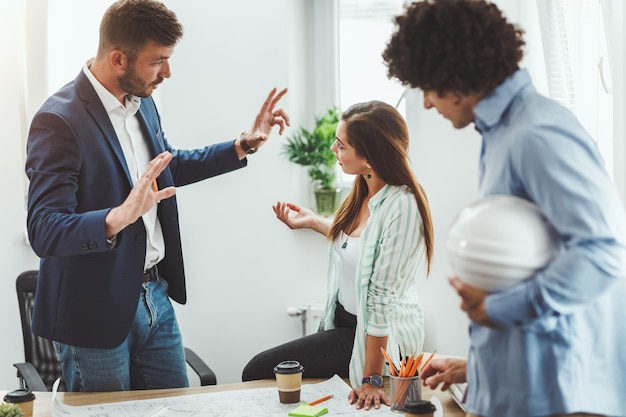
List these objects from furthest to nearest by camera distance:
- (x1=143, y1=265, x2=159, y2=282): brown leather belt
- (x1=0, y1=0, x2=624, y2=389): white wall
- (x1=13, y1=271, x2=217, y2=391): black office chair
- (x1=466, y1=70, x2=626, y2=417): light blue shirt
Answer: (x1=0, y1=0, x2=624, y2=389): white wall
(x1=13, y1=271, x2=217, y2=391): black office chair
(x1=143, y1=265, x2=159, y2=282): brown leather belt
(x1=466, y1=70, x2=626, y2=417): light blue shirt

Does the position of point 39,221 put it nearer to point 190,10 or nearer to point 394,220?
point 394,220

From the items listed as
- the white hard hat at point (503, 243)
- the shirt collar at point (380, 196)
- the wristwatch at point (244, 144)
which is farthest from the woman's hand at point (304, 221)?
the white hard hat at point (503, 243)

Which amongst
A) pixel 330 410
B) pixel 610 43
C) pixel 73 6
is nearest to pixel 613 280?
pixel 330 410

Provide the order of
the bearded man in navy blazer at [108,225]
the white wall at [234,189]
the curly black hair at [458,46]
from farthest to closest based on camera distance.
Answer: the white wall at [234,189] < the bearded man in navy blazer at [108,225] < the curly black hair at [458,46]

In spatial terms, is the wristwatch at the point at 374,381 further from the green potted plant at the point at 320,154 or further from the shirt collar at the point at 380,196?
the green potted plant at the point at 320,154

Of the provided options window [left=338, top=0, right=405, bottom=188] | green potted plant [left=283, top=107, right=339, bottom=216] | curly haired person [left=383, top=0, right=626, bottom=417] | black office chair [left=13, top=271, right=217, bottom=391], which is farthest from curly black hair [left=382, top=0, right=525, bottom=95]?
window [left=338, top=0, right=405, bottom=188]

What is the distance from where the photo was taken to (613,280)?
3.73 feet

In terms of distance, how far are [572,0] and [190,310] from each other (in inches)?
95.5

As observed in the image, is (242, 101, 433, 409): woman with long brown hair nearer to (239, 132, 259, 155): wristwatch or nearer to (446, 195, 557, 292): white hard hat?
(239, 132, 259, 155): wristwatch

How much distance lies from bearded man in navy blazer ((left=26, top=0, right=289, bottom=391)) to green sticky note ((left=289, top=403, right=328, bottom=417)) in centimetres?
63

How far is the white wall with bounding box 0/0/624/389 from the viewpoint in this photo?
11.9ft

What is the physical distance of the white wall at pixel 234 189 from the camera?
3.61 meters

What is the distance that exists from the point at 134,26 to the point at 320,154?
147 cm

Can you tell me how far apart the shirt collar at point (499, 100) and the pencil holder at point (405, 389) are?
85 centimetres
